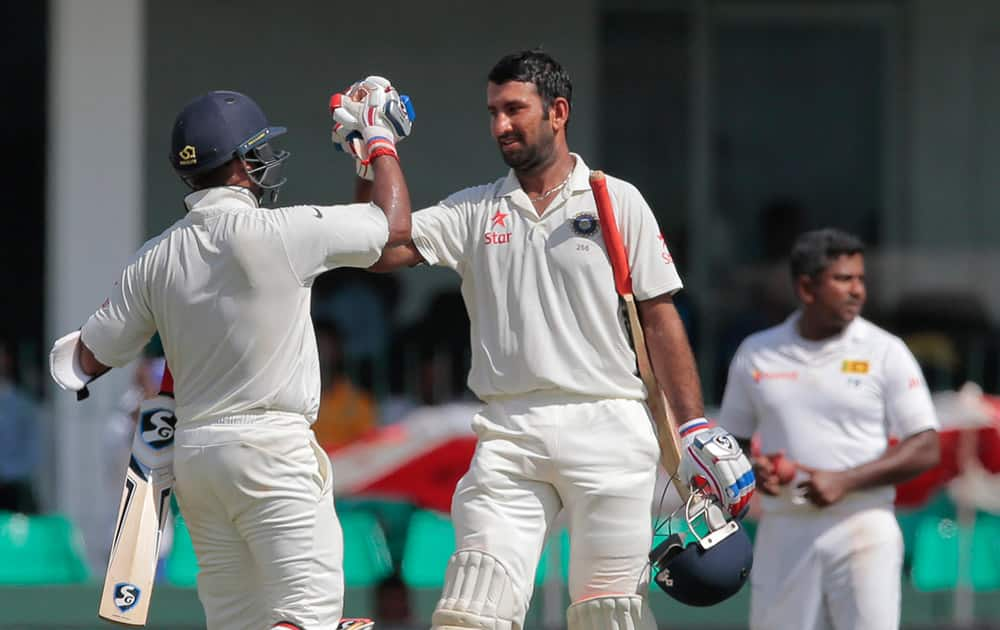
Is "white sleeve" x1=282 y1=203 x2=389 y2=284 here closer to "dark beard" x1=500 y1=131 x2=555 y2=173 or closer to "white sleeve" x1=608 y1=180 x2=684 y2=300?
"dark beard" x1=500 y1=131 x2=555 y2=173

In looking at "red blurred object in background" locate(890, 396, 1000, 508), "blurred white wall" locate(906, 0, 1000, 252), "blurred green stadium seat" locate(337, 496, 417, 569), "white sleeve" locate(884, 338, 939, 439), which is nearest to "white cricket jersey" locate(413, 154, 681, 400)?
"white sleeve" locate(884, 338, 939, 439)

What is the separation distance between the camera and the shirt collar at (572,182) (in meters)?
5.39

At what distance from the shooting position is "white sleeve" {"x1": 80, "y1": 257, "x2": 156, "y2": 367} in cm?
507

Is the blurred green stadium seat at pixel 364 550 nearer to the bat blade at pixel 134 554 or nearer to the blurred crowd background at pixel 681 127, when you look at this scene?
the blurred crowd background at pixel 681 127

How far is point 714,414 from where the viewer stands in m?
9.73

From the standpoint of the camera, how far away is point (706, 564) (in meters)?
5.13

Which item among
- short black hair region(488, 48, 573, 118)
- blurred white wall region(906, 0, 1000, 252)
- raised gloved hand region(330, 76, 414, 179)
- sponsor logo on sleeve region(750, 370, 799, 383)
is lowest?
sponsor logo on sleeve region(750, 370, 799, 383)

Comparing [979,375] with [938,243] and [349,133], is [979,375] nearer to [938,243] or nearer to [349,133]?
[938,243]

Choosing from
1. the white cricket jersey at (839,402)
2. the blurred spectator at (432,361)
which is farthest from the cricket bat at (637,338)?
the blurred spectator at (432,361)

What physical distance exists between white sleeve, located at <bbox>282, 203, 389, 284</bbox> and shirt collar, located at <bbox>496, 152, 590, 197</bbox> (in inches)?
18.8

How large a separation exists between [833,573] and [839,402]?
570mm

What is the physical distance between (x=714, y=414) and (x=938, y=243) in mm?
3080

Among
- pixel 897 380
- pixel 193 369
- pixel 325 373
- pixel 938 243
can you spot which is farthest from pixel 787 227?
pixel 193 369

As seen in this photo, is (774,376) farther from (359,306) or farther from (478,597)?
(359,306)
